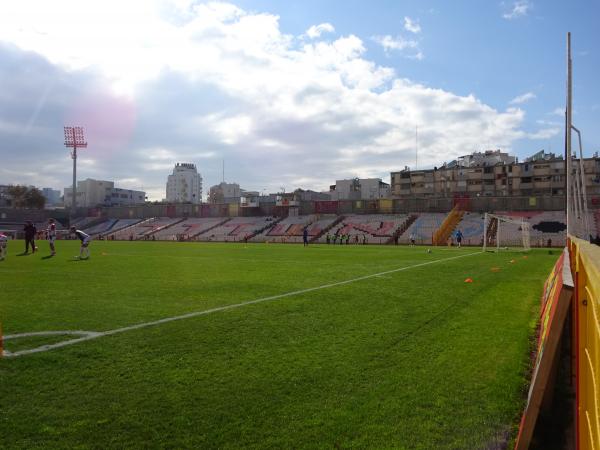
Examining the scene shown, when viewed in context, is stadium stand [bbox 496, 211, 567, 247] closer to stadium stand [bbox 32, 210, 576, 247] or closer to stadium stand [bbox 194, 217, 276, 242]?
stadium stand [bbox 32, 210, 576, 247]

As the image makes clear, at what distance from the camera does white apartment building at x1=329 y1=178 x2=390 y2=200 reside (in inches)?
4023

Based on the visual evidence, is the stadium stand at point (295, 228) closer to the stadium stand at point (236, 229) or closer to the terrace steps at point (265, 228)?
the terrace steps at point (265, 228)

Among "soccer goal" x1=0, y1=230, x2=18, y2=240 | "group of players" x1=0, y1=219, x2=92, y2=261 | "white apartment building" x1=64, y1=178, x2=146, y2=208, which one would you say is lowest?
"soccer goal" x1=0, y1=230, x2=18, y2=240

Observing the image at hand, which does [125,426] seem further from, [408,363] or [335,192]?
[335,192]

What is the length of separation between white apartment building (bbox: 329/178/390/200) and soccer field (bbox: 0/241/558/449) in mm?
93653

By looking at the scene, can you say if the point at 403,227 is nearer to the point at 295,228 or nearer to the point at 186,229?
the point at 295,228

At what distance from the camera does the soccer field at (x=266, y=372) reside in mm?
3336

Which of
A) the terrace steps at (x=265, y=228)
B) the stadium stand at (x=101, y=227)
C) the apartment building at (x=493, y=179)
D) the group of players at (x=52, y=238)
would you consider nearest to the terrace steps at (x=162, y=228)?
the stadium stand at (x=101, y=227)

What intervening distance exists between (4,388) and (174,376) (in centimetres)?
150

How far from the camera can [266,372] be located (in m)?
4.61

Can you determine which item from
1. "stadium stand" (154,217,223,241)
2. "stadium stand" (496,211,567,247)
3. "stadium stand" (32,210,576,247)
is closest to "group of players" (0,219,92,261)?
"stadium stand" (32,210,576,247)

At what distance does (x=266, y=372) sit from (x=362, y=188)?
100815 millimetres

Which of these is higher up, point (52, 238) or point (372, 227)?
point (372, 227)

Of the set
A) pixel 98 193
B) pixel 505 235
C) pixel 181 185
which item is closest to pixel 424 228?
pixel 505 235
